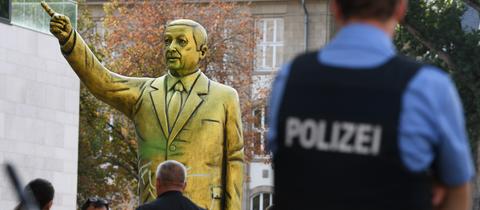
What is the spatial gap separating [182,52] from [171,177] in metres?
2.70

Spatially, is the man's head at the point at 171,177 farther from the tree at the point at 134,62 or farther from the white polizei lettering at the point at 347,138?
the tree at the point at 134,62

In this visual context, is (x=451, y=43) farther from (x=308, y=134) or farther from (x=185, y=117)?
(x=308, y=134)

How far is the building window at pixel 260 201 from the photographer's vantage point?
71188mm

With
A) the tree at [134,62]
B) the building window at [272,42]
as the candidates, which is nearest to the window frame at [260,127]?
the tree at [134,62]

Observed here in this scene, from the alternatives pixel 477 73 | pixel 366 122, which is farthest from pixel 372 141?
pixel 477 73

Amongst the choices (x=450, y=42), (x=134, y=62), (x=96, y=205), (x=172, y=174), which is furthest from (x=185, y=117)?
(x=134, y=62)

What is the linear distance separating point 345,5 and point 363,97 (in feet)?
1.05

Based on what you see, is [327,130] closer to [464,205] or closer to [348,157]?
A: [348,157]

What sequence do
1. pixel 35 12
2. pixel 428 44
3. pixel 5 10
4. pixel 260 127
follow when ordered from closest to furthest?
pixel 5 10, pixel 35 12, pixel 428 44, pixel 260 127

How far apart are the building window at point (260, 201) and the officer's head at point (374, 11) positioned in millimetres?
65472

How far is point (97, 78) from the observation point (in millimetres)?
12984

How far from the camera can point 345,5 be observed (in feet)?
17.1

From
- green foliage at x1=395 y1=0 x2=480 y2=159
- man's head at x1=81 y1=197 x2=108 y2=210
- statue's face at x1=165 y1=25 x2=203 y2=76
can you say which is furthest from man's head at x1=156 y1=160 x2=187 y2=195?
green foliage at x1=395 y1=0 x2=480 y2=159

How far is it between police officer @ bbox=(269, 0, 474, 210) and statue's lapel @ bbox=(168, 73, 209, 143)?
24.9 feet
